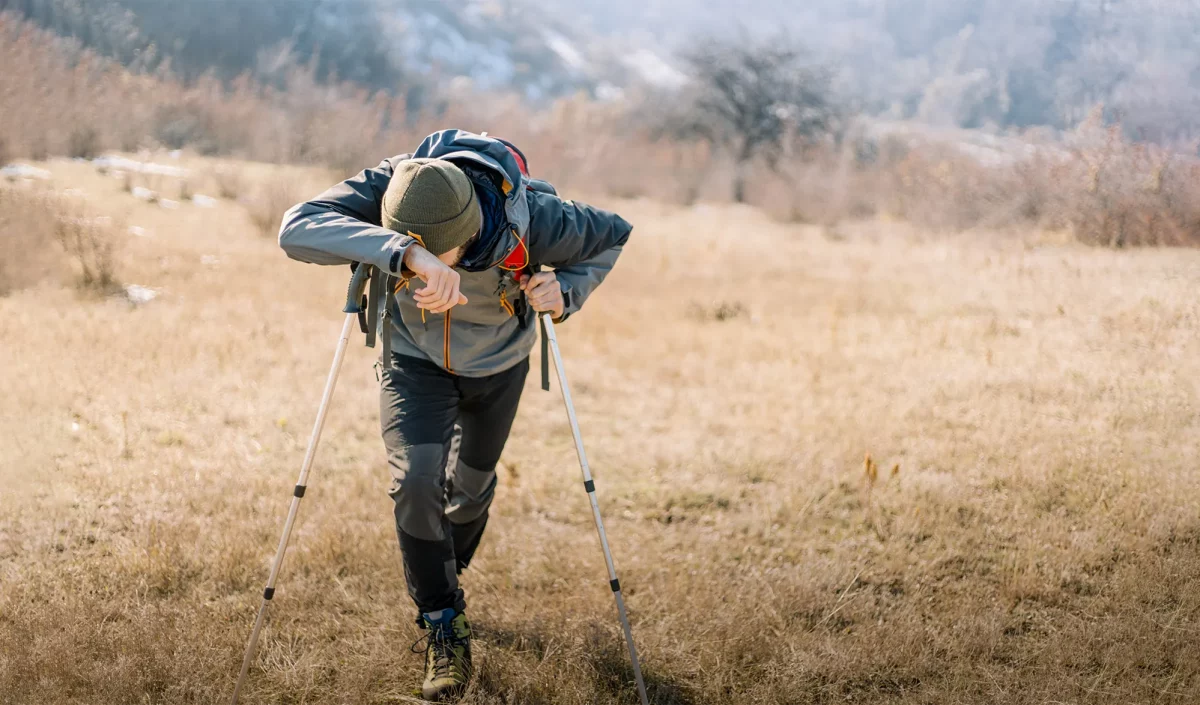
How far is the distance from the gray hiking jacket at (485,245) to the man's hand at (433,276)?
55 mm

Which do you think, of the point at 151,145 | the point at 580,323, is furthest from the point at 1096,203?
the point at 151,145

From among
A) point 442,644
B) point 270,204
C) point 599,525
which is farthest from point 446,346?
point 270,204

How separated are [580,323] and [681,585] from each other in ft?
18.4

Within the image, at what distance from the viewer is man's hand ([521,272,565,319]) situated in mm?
3355

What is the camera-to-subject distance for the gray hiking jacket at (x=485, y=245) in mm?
2975

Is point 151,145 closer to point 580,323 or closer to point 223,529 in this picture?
point 580,323

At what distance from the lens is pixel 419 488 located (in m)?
3.17

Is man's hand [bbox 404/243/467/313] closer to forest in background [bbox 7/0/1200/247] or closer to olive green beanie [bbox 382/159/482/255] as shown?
olive green beanie [bbox 382/159/482/255]

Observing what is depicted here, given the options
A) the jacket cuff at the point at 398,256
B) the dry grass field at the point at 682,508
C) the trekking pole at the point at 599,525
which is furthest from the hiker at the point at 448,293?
the dry grass field at the point at 682,508

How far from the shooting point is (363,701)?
342 cm

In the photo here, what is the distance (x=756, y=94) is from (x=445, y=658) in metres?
32.2

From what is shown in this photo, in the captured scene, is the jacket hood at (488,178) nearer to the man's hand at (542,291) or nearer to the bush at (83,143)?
the man's hand at (542,291)

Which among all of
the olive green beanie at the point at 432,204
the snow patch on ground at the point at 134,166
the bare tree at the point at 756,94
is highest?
the bare tree at the point at 756,94

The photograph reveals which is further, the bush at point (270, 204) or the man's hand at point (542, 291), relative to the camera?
the bush at point (270, 204)
